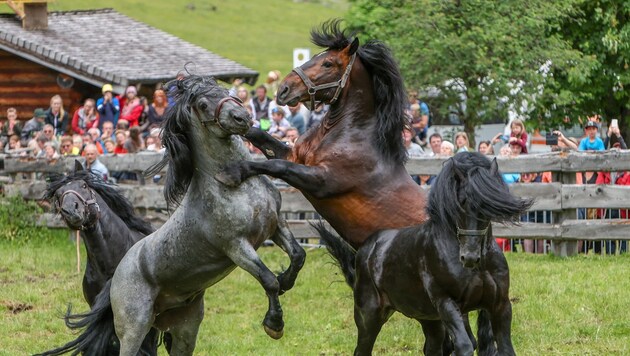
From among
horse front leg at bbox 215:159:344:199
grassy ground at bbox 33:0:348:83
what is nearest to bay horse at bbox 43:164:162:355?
horse front leg at bbox 215:159:344:199

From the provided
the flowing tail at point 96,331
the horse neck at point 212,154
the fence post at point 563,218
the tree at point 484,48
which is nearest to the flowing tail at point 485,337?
the horse neck at point 212,154

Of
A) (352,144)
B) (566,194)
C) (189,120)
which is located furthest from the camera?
(566,194)

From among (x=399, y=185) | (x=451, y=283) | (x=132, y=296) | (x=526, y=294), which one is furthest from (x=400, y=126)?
(x=526, y=294)

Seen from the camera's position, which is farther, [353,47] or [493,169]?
[353,47]

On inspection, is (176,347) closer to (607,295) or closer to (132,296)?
(132,296)

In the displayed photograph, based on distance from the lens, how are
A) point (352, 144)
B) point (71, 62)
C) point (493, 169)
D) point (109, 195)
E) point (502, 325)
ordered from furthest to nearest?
point (71, 62) → point (109, 195) → point (352, 144) → point (502, 325) → point (493, 169)

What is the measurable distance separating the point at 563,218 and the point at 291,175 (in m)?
6.24

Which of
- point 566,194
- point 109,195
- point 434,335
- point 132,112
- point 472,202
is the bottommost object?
point 132,112

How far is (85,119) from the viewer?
20.2 metres

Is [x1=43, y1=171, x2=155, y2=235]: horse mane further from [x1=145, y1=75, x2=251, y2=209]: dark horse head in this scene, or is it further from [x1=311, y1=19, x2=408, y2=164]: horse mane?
[x1=311, y1=19, x2=408, y2=164]: horse mane

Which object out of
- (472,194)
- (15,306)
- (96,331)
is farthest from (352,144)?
(15,306)

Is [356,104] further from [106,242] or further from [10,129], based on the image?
[10,129]

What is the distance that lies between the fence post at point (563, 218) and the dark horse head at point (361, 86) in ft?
17.3

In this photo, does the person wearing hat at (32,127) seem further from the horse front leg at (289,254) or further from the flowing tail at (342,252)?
the horse front leg at (289,254)
